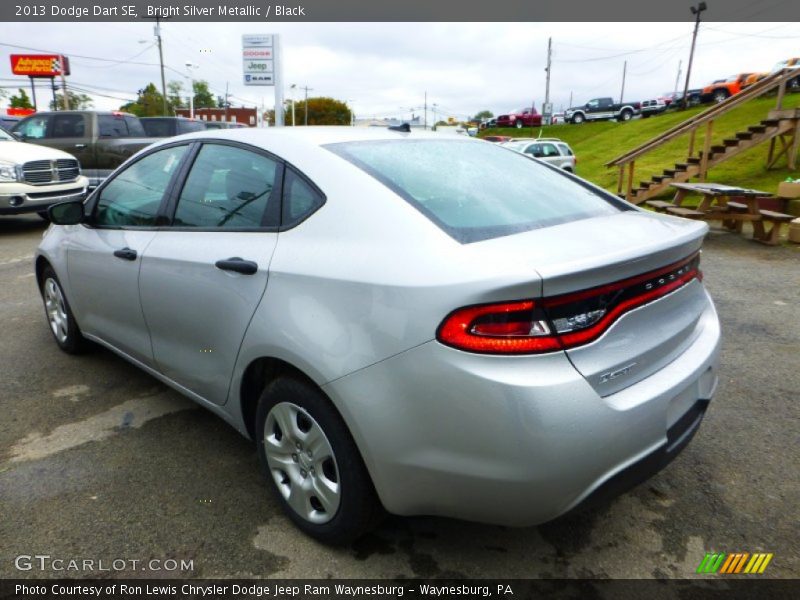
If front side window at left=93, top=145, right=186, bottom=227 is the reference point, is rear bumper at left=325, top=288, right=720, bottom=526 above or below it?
below

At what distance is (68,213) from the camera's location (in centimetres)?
334

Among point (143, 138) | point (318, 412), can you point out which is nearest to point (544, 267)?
point (318, 412)

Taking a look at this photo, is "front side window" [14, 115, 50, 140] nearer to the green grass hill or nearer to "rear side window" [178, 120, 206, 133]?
"rear side window" [178, 120, 206, 133]

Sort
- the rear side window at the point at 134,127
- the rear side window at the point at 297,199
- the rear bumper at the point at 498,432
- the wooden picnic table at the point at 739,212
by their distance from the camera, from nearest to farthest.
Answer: the rear bumper at the point at 498,432
the rear side window at the point at 297,199
the wooden picnic table at the point at 739,212
the rear side window at the point at 134,127

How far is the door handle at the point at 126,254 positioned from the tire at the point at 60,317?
108 cm

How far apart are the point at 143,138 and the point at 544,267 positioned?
40.7ft

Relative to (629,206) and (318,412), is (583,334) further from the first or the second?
(629,206)

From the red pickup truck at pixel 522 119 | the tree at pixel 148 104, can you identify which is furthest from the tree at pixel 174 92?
the red pickup truck at pixel 522 119

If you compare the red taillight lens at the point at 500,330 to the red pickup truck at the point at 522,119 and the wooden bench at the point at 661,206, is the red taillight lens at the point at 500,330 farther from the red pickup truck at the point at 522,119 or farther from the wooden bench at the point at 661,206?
the red pickup truck at the point at 522,119

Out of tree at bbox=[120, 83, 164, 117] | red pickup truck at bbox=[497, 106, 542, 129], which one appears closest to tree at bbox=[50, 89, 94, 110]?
tree at bbox=[120, 83, 164, 117]

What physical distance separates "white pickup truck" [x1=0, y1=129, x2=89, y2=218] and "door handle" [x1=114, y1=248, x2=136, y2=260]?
613 centimetres

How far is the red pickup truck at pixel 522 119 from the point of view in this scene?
44219 mm

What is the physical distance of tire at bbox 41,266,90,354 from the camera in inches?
152

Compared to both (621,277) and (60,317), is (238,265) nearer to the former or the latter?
(621,277)
